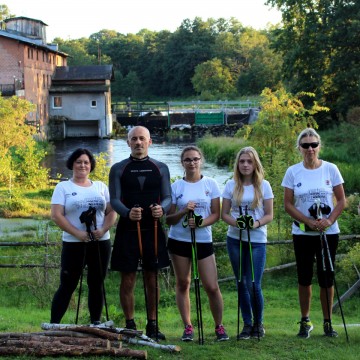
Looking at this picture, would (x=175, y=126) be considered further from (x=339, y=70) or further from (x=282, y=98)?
(x=282, y=98)

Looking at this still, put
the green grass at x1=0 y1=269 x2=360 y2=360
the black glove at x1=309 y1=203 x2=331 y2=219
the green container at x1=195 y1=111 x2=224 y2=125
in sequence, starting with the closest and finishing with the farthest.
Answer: the green grass at x1=0 y1=269 x2=360 y2=360, the black glove at x1=309 y1=203 x2=331 y2=219, the green container at x1=195 y1=111 x2=224 y2=125

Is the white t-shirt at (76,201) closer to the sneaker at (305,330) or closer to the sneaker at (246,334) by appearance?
the sneaker at (246,334)

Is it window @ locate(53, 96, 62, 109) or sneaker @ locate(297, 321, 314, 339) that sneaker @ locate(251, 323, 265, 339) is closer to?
sneaker @ locate(297, 321, 314, 339)

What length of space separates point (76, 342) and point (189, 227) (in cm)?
137

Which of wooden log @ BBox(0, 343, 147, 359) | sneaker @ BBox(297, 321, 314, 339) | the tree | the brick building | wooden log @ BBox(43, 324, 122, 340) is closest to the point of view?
wooden log @ BBox(0, 343, 147, 359)

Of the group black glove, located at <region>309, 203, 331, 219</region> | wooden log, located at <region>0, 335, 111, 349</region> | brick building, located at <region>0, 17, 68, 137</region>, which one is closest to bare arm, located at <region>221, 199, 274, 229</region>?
black glove, located at <region>309, 203, 331, 219</region>

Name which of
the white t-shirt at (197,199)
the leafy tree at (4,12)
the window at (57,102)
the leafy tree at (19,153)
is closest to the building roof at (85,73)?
the window at (57,102)

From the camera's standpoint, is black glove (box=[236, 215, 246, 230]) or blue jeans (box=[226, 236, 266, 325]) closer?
black glove (box=[236, 215, 246, 230])

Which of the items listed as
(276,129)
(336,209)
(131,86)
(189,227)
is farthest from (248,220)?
(131,86)

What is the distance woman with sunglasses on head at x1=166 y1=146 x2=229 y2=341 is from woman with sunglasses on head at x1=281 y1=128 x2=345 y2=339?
2.35 ft

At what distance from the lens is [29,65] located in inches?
1975

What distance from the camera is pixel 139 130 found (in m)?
5.74

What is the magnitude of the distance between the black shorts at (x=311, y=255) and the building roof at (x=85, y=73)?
5234 centimetres

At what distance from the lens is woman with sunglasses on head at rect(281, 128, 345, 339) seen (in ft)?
19.0
